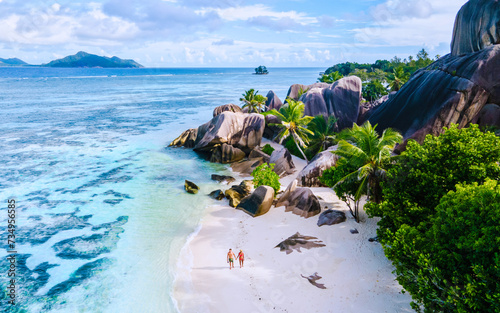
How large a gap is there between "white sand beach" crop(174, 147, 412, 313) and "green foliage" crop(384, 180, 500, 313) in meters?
2.98

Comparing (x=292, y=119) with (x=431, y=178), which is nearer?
(x=431, y=178)

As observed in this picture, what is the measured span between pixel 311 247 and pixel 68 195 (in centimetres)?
2525

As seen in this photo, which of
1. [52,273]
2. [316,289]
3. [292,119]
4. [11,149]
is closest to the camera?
[316,289]

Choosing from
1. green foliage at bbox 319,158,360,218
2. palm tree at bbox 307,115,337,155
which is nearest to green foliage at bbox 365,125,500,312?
green foliage at bbox 319,158,360,218

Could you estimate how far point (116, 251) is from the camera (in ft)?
71.2

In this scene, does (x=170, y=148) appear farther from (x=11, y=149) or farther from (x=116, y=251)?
(x=116, y=251)

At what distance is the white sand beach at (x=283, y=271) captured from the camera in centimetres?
1548

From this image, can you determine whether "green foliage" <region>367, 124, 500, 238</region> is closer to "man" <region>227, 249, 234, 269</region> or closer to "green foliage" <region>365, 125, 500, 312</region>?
"green foliage" <region>365, 125, 500, 312</region>

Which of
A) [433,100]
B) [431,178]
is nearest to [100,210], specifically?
[431,178]

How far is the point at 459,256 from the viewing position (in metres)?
11.9

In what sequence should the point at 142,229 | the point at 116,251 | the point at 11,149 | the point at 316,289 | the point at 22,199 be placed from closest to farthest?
the point at 316,289 → the point at 116,251 → the point at 142,229 → the point at 22,199 → the point at 11,149

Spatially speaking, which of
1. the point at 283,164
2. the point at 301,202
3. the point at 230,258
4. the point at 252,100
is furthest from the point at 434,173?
the point at 252,100

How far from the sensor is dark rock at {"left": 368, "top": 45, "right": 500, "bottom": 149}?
1092 inches

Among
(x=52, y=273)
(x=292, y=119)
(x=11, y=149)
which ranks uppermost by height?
(x=292, y=119)
